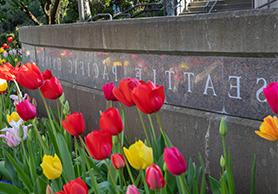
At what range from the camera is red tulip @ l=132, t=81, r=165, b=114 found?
1.61 metres

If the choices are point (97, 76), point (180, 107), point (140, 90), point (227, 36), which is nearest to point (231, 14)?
point (227, 36)

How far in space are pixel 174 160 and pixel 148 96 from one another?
10.2 inches

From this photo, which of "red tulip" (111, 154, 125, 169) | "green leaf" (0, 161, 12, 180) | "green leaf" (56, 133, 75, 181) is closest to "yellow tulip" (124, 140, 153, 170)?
"red tulip" (111, 154, 125, 169)

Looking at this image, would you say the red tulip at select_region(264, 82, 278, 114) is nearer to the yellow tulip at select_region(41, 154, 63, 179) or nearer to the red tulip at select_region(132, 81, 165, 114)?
the red tulip at select_region(132, 81, 165, 114)

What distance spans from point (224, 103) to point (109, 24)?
1574mm

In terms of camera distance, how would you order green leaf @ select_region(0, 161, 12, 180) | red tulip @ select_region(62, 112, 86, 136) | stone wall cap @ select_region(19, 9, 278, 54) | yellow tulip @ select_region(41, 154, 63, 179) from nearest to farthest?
yellow tulip @ select_region(41, 154, 63, 179)
red tulip @ select_region(62, 112, 86, 136)
stone wall cap @ select_region(19, 9, 278, 54)
green leaf @ select_region(0, 161, 12, 180)

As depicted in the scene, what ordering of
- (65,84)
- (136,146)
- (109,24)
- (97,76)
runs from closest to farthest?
1. (136,146)
2. (109,24)
3. (97,76)
4. (65,84)

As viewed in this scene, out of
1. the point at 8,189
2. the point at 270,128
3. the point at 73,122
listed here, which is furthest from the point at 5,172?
the point at 270,128

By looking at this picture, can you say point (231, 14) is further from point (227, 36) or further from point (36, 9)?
point (36, 9)

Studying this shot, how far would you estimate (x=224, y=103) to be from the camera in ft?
8.34

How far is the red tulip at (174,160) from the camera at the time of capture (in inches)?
57.7

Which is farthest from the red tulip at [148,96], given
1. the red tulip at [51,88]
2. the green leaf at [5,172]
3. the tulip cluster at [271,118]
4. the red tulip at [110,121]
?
the green leaf at [5,172]

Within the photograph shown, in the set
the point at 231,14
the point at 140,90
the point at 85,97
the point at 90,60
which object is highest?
the point at 231,14

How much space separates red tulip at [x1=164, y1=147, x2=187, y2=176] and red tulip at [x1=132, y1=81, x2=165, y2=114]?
214 mm
